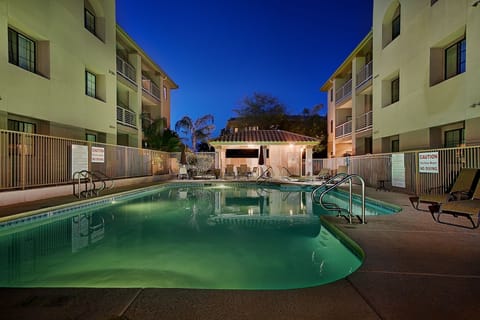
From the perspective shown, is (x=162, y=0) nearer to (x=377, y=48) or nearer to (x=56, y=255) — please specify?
(x=377, y=48)

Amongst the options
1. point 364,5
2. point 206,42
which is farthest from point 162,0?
point 364,5

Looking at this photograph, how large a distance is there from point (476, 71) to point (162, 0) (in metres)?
52.0

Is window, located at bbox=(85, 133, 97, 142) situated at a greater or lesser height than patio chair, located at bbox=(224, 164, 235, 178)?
greater

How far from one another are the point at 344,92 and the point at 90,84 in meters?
17.9

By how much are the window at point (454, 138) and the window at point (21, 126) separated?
16419 mm

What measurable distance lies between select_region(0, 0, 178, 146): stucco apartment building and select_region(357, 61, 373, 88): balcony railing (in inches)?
605

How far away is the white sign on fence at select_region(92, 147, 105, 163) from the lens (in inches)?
466

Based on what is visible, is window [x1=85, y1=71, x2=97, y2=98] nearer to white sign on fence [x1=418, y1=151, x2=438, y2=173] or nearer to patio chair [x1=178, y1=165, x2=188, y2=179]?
patio chair [x1=178, y1=165, x2=188, y2=179]

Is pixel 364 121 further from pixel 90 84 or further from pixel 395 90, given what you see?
pixel 90 84

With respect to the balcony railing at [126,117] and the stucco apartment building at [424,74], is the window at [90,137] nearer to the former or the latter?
the balcony railing at [126,117]

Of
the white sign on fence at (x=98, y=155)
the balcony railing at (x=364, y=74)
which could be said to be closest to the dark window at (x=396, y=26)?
the balcony railing at (x=364, y=74)

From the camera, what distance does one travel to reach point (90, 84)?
48.7 ft

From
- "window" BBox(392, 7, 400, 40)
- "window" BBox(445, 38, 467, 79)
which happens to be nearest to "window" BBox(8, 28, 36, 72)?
"window" BBox(445, 38, 467, 79)

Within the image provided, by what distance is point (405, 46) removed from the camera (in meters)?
12.8
